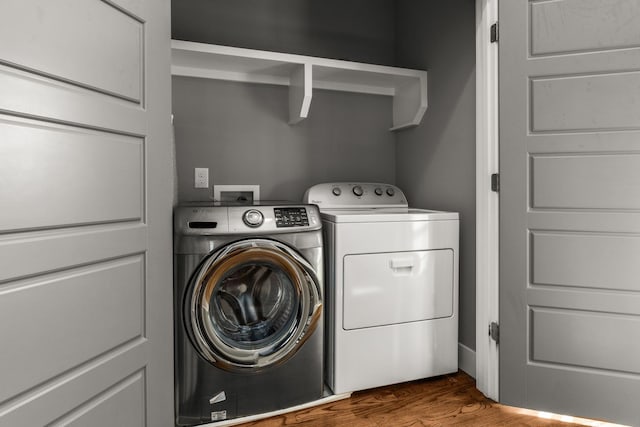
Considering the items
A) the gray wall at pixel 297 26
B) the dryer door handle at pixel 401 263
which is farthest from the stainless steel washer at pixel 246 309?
the gray wall at pixel 297 26

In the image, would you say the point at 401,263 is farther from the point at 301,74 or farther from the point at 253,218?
the point at 301,74

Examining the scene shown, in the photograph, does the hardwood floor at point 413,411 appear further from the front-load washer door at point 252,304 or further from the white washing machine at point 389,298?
the front-load washer door at point 252,304

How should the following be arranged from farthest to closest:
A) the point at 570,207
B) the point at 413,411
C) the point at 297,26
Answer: the point at 297,26, the point at 413,411, the point at 570,207

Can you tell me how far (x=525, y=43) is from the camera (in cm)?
164

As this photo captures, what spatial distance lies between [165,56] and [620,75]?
5.80 ft

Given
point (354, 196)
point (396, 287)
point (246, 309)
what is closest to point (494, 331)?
point (396, 287)

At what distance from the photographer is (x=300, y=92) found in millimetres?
2150

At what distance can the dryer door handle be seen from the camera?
6.00ft

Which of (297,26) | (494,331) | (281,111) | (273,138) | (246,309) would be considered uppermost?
(297,26)

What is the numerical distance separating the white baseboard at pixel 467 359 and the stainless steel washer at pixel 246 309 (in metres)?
0.84

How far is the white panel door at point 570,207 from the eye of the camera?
4.89 feet

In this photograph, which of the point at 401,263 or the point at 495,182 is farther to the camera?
the point at 401,263

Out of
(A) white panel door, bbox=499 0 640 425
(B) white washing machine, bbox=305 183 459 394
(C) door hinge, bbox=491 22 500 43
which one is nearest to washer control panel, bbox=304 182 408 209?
(B) white washing machine, bbox=305 183 459 394

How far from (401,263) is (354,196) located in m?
0.61
